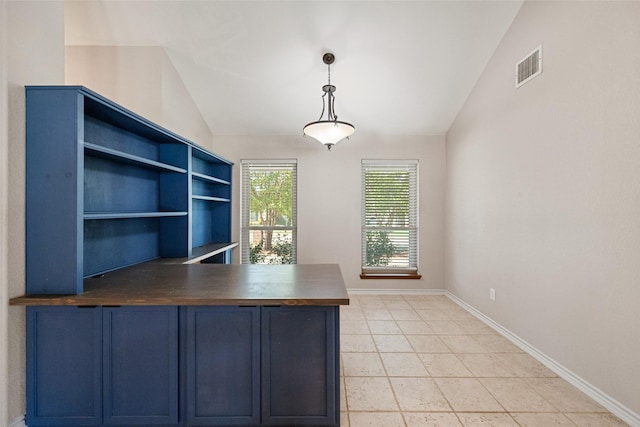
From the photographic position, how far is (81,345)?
1619 millimetres

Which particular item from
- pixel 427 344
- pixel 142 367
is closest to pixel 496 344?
pixel 427 344

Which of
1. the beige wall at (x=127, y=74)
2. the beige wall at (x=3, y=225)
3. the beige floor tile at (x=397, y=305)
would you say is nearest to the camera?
the beige wall at (x=3, y=225)

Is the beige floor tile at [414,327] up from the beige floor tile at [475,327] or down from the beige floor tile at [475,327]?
down

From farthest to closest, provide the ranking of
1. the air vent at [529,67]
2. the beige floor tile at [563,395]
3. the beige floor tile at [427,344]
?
the beige floor tile at [427,344] → the air vent at [529,67] → the beige floor tile at [563,395]

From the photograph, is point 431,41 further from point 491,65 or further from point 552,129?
point 552,129

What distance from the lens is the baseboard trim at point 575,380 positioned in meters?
1.81

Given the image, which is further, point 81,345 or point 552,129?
point 552,129

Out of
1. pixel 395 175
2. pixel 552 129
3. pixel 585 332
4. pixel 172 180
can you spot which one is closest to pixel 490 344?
pixel 585 332

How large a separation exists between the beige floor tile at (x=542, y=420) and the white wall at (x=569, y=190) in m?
0.39

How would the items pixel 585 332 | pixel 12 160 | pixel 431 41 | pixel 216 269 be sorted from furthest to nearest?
1. pixel 431 41
2. pixel 216 269
3. pixel 585 332
4. pixel 12 160

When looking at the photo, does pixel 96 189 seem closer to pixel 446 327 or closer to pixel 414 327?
pixel 414 327

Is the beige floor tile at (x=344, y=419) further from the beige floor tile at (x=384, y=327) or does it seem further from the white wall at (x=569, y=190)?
the white wall at (x=569, y=190)

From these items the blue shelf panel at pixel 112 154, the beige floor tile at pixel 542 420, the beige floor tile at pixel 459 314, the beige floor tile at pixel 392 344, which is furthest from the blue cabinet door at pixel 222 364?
the beige floor tile at pixel 459 314

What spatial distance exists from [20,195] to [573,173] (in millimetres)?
3654
